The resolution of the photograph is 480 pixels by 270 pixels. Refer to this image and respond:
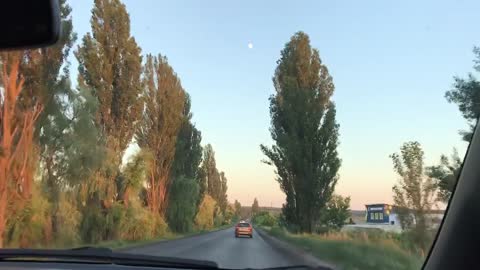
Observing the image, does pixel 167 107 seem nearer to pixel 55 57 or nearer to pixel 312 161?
pixel 312 161

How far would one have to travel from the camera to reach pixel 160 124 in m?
9.17

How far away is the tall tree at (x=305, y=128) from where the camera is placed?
7.97 m

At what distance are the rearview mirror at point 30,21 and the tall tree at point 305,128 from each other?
19.0 feet

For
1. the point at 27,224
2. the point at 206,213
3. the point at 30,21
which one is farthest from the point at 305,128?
the point at 206,213

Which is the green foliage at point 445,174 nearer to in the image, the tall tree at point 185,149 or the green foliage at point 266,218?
the tall tree at point 185,149

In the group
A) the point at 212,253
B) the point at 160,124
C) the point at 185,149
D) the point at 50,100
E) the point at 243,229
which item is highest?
the point at 50,100

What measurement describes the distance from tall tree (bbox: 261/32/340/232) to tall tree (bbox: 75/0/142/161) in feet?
20.7

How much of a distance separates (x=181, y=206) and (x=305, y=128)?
5.20 m

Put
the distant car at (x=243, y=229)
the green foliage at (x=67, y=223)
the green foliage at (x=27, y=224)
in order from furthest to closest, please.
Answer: the distant car at (x=243, y=229)
the green foliage at (x=27, y=224)
the green foliage at (x=67, y=223)

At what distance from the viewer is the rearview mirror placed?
66.5 inches

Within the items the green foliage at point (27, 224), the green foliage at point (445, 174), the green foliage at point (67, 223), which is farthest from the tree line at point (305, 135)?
the green foliage at point (27, 224)

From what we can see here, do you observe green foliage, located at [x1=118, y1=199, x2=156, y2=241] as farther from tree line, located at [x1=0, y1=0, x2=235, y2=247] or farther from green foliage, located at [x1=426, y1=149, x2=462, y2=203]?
green foliage, located at [x1=426, y1=149, x2=462, y2=203]

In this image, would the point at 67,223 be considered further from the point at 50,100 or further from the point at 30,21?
the point at 30,21

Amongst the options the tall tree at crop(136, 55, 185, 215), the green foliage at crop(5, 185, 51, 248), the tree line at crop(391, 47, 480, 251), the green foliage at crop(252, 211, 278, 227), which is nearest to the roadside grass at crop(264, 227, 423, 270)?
the tree line at crop(391, 47, 480, 251)
